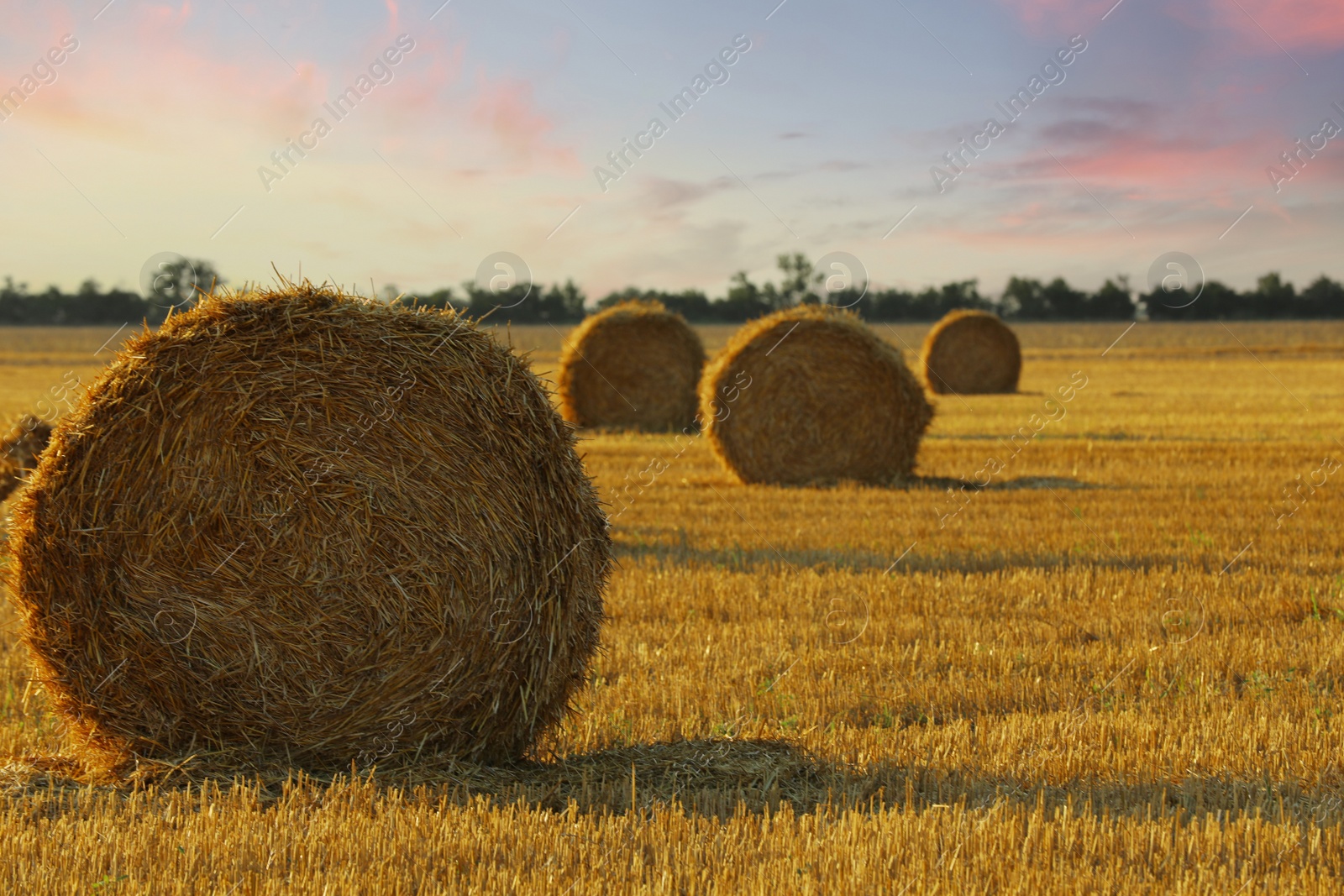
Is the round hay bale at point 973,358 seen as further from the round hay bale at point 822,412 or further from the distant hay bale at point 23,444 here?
the distant hay bale at point 23,444

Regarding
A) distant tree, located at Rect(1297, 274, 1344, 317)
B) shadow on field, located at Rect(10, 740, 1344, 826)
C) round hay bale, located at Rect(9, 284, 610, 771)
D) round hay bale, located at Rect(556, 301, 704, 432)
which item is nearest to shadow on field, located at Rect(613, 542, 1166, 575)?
shadow on field, located at Rect(10, 740, 1344, 826)

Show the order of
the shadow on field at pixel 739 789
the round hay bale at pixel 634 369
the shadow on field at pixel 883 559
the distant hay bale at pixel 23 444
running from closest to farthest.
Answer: the shadow on field at pixel 739 789 → the shadow on field at pixel 883 559 → the distant hay bale at pixel 23 444 → the round hay bale at pixel 634 369

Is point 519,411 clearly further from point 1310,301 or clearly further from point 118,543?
point 1310,301

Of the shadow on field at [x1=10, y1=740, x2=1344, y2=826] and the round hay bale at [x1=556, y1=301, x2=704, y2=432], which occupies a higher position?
the round hay bale at [x1=556, y1=301, x2=704, y2=432]

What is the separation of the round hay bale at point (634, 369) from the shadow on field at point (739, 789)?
1725 cm

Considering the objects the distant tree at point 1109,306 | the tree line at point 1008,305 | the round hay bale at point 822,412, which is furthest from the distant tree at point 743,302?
the round hay bale at point 822,412

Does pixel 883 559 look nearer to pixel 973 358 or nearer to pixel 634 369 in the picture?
pixel 634 369

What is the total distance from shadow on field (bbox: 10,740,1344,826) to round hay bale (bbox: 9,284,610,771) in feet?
0.83

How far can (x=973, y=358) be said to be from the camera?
33.2 meters

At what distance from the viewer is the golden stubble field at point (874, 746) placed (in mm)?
4219

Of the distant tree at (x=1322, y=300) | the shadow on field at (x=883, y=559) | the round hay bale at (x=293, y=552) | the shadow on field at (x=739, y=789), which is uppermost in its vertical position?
the distant tree at (x=1322, y=300)

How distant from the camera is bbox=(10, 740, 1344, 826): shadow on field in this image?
4.88 metres

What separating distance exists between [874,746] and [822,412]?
1085 centimetres

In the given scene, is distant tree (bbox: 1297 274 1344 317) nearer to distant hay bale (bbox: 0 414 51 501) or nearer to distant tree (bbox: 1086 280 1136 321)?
distant tree (bbox: 1086 280 1136 321)
